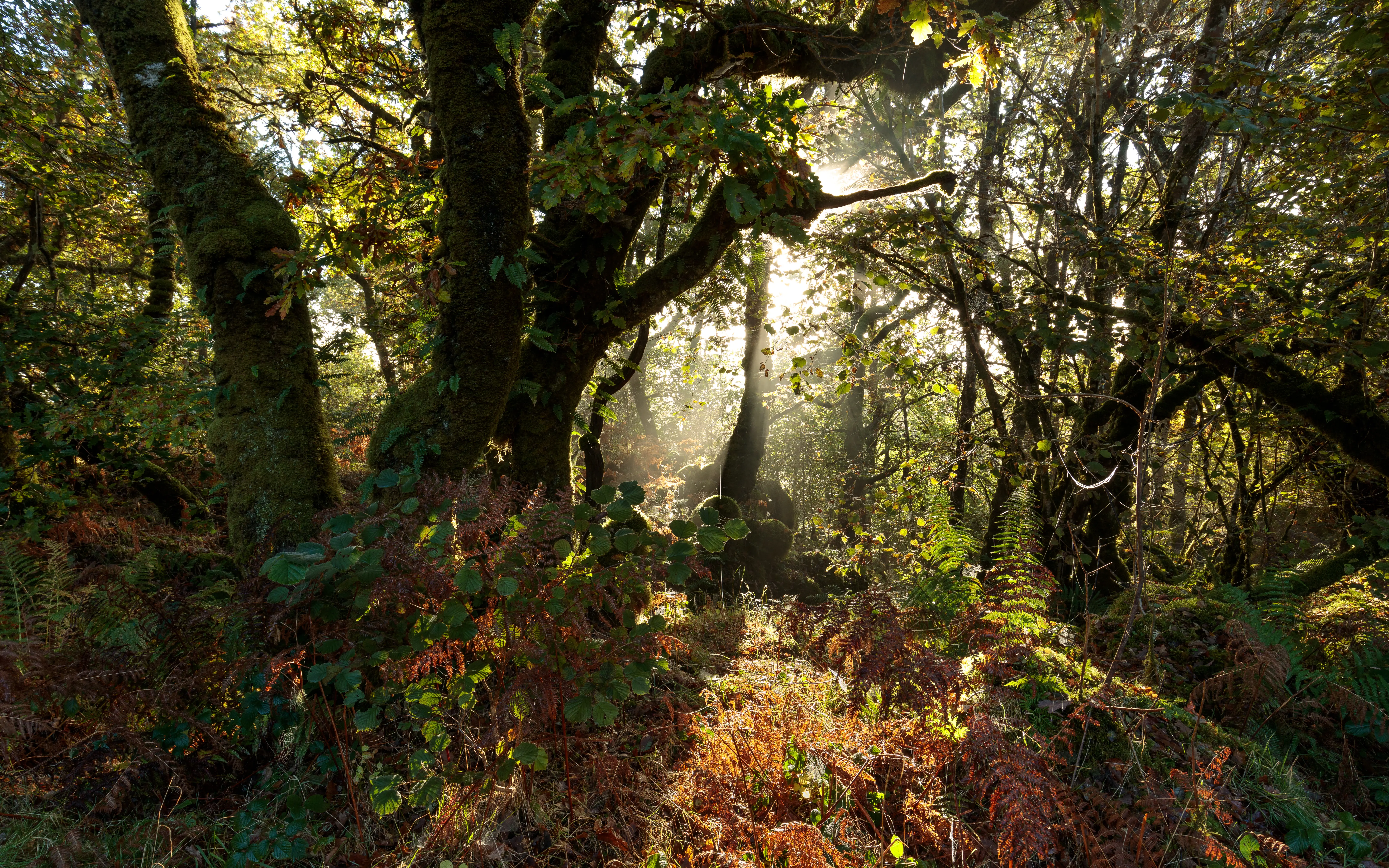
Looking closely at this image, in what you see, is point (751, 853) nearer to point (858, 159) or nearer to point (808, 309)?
point (808, 309)

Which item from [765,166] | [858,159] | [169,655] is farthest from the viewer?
[858,159]

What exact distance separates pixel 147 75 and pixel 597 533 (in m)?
3.90

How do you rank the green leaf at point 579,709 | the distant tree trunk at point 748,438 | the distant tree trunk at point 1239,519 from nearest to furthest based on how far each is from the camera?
1. the green leaf at point 579,709
2. the distant tree trunk at point 1239,519
3. the distant tree trunk at point 748,438

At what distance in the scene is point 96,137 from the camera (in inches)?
252

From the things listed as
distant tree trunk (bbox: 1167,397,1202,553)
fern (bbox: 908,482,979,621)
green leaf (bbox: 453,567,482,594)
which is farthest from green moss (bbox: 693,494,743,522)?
green leaf (bbox: 453,567,482,594)

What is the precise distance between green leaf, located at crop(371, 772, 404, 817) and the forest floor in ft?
1.01

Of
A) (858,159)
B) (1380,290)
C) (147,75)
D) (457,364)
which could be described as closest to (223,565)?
(457,364)

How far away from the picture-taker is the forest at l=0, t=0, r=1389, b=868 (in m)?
2.09

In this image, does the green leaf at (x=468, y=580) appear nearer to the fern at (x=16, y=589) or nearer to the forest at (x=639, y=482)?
the forest at (x=639, y=482)

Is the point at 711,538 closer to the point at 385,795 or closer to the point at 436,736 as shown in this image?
the point at 436,736

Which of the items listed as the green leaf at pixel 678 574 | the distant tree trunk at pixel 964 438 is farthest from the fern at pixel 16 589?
the distant tree trunk at pixel 964 438

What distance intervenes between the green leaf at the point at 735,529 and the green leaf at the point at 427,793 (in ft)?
4.23

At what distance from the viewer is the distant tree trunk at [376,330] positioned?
216 inches

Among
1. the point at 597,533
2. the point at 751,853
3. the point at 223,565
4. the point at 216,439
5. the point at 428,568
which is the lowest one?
the point at 751,853
